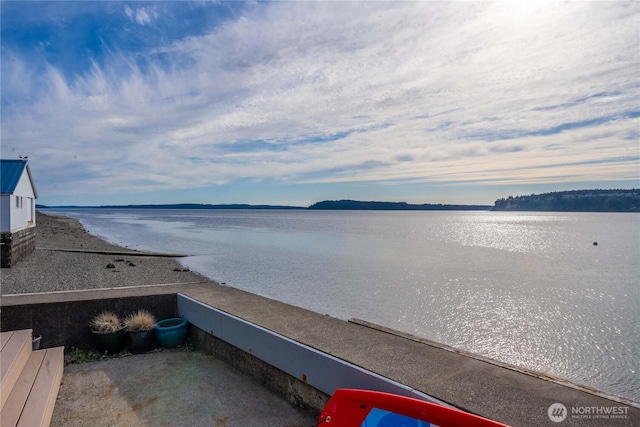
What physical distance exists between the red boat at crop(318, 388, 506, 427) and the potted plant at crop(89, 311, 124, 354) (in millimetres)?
3841

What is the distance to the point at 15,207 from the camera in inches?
618

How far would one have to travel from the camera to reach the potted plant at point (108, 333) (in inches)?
206

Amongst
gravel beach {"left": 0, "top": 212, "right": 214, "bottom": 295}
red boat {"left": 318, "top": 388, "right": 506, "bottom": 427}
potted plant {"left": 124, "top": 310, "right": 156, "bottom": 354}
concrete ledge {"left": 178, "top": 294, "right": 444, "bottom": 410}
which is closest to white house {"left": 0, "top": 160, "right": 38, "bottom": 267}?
gravel beach {"left": 0, "top": 212, "right": 214, "bottom": 295}

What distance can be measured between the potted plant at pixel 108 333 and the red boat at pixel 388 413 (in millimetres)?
3841

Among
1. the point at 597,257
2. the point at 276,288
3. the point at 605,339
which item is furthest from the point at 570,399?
the point at 597,257

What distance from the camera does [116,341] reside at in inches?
208

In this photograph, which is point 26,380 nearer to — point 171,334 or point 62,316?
point 62,316

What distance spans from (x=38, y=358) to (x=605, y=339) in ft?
46.9

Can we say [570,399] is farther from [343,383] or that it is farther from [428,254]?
[428,254]

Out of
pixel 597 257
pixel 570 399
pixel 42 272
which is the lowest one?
pixel 597 257

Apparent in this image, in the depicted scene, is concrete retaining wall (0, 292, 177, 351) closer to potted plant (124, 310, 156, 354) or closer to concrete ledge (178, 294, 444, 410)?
potted plant (124, 310, 156, 354)

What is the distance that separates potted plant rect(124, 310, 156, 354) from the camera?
534 cm

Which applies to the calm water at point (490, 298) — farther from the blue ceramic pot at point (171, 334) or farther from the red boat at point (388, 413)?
the red boat at point (388, 413)

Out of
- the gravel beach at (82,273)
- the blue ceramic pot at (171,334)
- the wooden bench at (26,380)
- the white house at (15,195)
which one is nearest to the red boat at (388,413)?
the wooden bench at (26,380)
